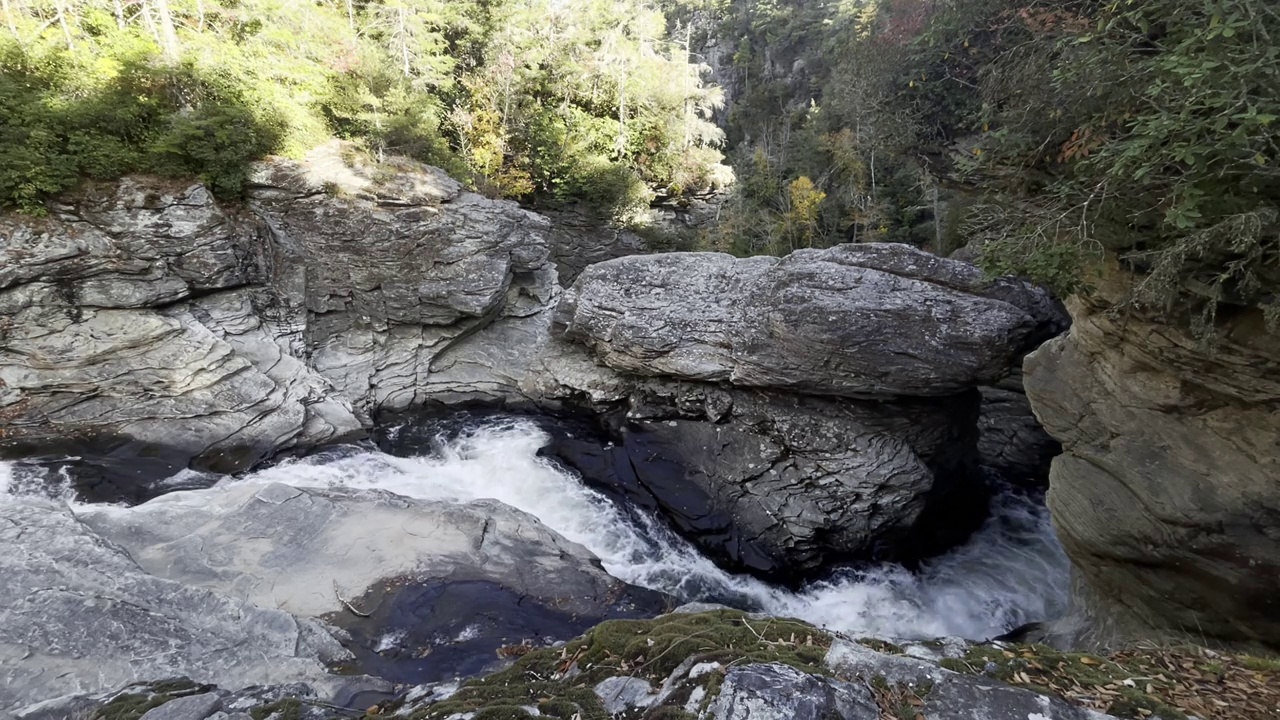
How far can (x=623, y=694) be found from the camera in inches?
152

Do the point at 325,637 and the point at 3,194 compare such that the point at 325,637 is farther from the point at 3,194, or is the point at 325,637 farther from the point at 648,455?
the point at 3,194

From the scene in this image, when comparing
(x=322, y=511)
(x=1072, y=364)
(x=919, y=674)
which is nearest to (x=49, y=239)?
(x=322, y=511)

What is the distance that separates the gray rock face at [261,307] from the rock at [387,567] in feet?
9.95

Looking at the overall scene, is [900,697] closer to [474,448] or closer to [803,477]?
[803,477]

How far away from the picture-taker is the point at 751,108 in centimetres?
3684

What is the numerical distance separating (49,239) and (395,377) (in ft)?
23.9

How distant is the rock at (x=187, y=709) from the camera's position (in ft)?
14.5

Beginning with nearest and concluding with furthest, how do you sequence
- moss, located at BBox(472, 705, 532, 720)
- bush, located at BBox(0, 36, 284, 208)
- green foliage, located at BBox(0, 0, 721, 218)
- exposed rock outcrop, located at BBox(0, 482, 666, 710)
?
1. moss, located at BBox(472, 705, 532, 720)
2. exposed rock outcrop, located at BBox(0, 482, 666, 710)
3. bush, located at BBox(0, 36, 284, 208)
4. green foliage, located at BBox(0, 0, 721, 218)

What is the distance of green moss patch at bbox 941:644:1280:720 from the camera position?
3562 mm

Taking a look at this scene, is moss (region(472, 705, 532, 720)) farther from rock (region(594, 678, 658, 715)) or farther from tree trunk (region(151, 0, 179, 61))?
tree trunk (region(151, 0, 179, 61))

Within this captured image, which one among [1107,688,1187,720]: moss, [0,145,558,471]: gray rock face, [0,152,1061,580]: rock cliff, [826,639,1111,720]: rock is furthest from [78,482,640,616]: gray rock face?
[1107,688,1187,720]: moss

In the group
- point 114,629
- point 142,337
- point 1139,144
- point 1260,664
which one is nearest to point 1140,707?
point 1260,664

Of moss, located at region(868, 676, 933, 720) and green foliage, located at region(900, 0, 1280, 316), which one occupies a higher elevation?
green foliage, located at region(900, 0, 1280, 316)

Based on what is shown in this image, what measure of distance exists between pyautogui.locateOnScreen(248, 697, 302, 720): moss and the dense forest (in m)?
7.74
